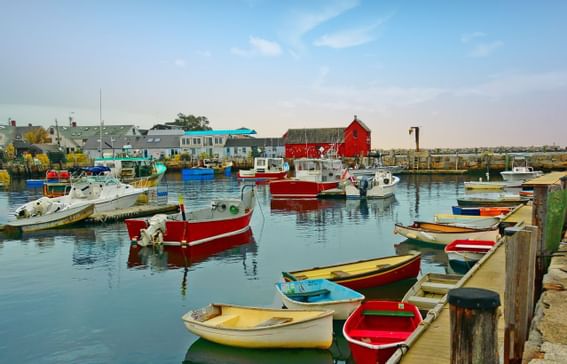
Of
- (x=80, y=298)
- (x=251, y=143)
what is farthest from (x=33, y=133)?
(x=80, y=298)

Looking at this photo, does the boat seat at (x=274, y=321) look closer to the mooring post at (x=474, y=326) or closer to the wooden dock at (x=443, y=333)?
the wooden dock at (x=443, y=333)

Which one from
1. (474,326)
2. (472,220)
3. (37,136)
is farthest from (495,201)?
(37,136)

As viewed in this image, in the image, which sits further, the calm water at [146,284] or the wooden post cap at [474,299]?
the calm water at [146,284]

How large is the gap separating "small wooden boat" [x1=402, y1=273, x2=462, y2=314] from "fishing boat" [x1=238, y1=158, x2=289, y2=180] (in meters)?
51.1

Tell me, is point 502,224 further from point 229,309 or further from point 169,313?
point 169,313

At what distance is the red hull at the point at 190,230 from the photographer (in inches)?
882

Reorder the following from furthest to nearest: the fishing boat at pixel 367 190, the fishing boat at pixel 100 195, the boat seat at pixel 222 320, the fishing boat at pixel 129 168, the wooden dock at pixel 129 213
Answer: the fishing boat at pixel 129 168, the fishing boat at pixel 367 190, the fishing boat at pixel 100 195, the wooden dock at pixel 129 213, the boat seat at pixel 222 320

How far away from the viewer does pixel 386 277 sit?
47.2ft

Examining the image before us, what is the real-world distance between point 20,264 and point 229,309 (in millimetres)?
13627

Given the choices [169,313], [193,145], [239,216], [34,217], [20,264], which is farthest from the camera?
[193,145]

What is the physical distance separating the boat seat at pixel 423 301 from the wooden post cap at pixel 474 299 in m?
7.82

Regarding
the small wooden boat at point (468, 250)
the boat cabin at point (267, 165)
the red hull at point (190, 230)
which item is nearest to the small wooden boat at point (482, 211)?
the small wooden boat at point (468, 250)

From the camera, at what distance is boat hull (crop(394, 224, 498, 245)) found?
60.7 ft

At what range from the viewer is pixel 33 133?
10719cm
